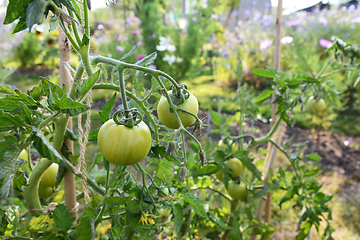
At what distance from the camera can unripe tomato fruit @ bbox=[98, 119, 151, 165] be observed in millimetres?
482

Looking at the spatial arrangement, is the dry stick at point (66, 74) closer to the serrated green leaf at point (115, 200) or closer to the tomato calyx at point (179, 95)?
the serrated green leaf at point (115, 200)

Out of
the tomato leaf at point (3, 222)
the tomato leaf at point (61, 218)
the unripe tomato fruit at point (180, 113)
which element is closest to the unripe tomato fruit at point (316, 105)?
the unripe tomato fruit at point (180, 113)

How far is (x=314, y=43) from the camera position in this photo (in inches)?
188

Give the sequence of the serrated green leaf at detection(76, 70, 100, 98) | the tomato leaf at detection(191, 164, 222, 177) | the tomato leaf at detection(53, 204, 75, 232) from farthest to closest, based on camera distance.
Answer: the tomato leaf at detection(191, 164, 222, 177), the tomato leaf at detection(53, 204, 75, 232), the serrated green leaf at detection(76, 70, 100, 98)

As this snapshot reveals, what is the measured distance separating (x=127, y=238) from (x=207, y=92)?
139 inches

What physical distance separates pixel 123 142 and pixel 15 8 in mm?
282

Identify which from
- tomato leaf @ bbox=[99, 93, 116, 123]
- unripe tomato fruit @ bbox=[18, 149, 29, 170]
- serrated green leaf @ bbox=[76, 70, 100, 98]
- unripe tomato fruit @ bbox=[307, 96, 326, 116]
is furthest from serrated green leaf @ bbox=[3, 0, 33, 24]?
unripe tomato fruit @ bbox=[307, 96, 326, 116]

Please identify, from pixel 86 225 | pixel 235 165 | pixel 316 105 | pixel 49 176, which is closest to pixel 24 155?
pixel 49 176

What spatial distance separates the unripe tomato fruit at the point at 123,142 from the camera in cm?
48

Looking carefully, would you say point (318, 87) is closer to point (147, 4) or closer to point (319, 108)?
point (319, 108)

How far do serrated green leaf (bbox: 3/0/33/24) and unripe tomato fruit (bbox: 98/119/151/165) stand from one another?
236 mm

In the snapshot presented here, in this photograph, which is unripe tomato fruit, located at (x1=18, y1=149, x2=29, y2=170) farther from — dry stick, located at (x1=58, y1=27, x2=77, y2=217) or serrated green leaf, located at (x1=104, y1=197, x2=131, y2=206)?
serrated green leaf, located at (x1=104, y1=197, x2=131, y2=206)

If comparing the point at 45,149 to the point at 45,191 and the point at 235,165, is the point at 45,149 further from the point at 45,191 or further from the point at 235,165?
the point at 235,165

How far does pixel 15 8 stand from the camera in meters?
0.41
